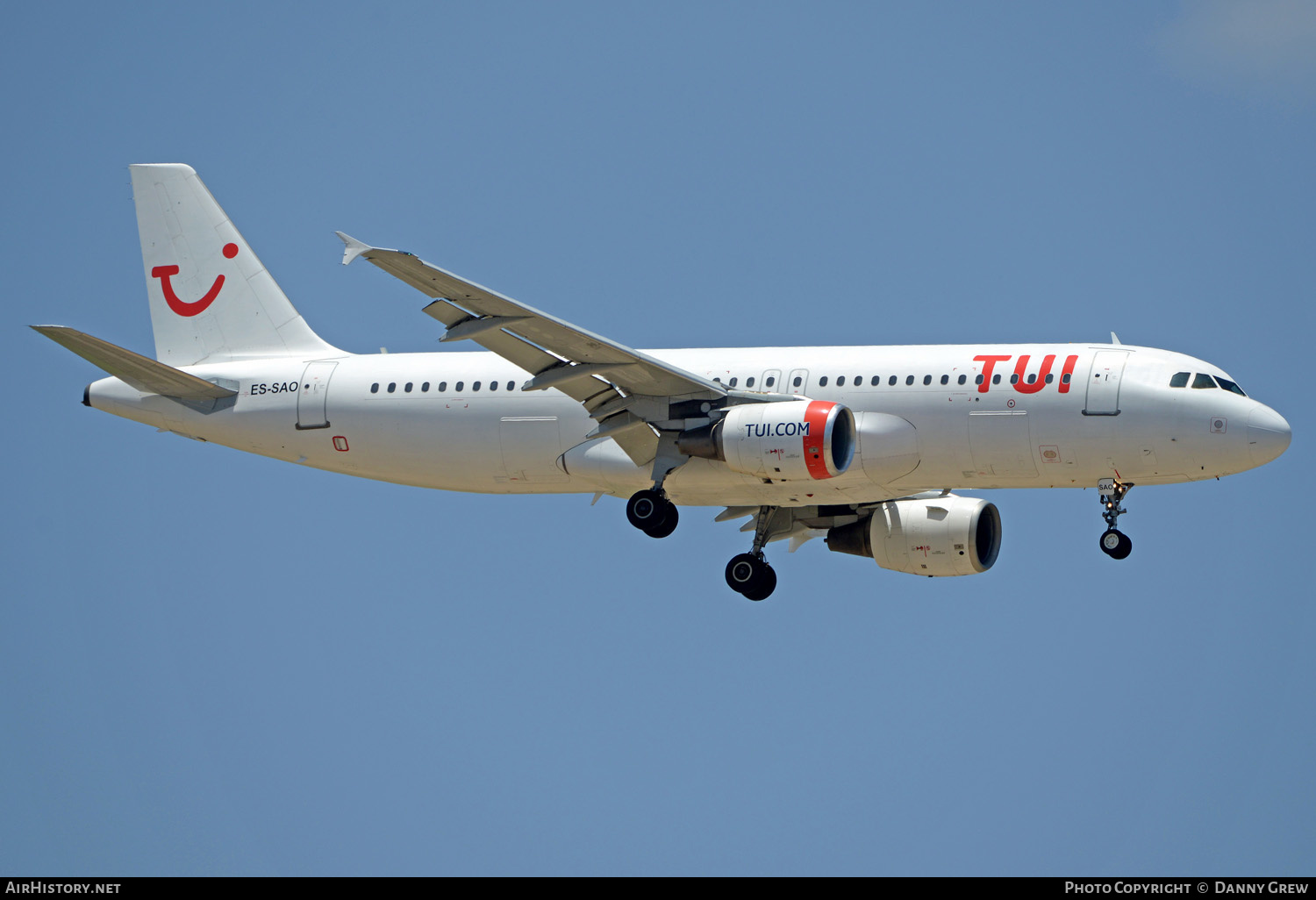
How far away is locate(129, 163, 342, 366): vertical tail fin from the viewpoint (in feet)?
142

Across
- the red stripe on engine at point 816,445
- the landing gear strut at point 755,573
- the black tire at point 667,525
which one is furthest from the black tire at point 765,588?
the red stripe on engine at point 816,445

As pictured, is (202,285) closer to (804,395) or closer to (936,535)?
(804,395)

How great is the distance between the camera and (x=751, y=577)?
4081cm

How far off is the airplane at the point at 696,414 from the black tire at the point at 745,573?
50 millimetres

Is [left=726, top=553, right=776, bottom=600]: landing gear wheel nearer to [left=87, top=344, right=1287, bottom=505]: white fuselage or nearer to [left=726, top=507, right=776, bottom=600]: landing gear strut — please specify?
[left=726, top=507, right=776, bottom=600]: landing gear strut

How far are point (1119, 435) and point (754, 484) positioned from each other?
7323 mm

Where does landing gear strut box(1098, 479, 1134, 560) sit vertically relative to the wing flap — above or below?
below

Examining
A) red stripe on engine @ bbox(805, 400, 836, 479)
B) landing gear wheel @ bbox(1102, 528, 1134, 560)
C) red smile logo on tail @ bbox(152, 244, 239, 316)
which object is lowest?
landing gear wheel @ bbox(1102, 528, 1134, 560)

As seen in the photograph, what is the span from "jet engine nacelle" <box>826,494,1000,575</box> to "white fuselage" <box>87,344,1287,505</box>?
3366 millimetres

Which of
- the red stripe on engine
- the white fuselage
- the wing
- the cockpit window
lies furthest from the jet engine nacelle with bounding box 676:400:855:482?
the cockpit window

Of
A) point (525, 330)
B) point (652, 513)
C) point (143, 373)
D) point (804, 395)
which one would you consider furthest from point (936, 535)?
point (143, 373)

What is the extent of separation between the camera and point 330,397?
40.9 meters

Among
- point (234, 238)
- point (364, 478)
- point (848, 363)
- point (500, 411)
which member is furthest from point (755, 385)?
point (234, 238)

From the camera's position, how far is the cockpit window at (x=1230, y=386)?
3556 centimetres
